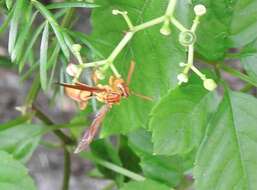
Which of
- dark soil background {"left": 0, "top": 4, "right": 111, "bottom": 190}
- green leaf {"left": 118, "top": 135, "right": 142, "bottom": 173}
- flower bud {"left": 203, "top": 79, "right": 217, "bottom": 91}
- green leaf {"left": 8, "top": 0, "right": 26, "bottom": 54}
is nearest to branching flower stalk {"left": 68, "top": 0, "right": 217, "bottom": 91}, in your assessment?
flower bud {"left": 203, "top": 79, "right": 217, "bottom": 91}

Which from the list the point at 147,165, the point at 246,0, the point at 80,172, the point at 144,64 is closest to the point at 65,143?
the point at 147,165

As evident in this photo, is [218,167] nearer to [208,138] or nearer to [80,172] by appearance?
[208,138]

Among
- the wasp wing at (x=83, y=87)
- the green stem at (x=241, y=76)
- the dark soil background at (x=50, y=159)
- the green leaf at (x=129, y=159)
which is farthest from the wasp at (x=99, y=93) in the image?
the dark soil background at (x=50, y=159)

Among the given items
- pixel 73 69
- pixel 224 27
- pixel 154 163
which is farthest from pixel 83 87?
pixel 154 163

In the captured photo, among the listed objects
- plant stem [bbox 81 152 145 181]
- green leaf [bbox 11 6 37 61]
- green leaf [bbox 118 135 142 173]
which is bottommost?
green leaf [bbox 118 135 142 173]

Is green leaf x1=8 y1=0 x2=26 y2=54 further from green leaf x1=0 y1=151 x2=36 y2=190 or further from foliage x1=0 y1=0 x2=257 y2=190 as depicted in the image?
green leaf x1=0 y1=151 x2=36 y2=190

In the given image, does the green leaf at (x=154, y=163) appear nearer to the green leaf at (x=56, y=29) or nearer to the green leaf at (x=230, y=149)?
the green leaf at (x=230, y=149)
